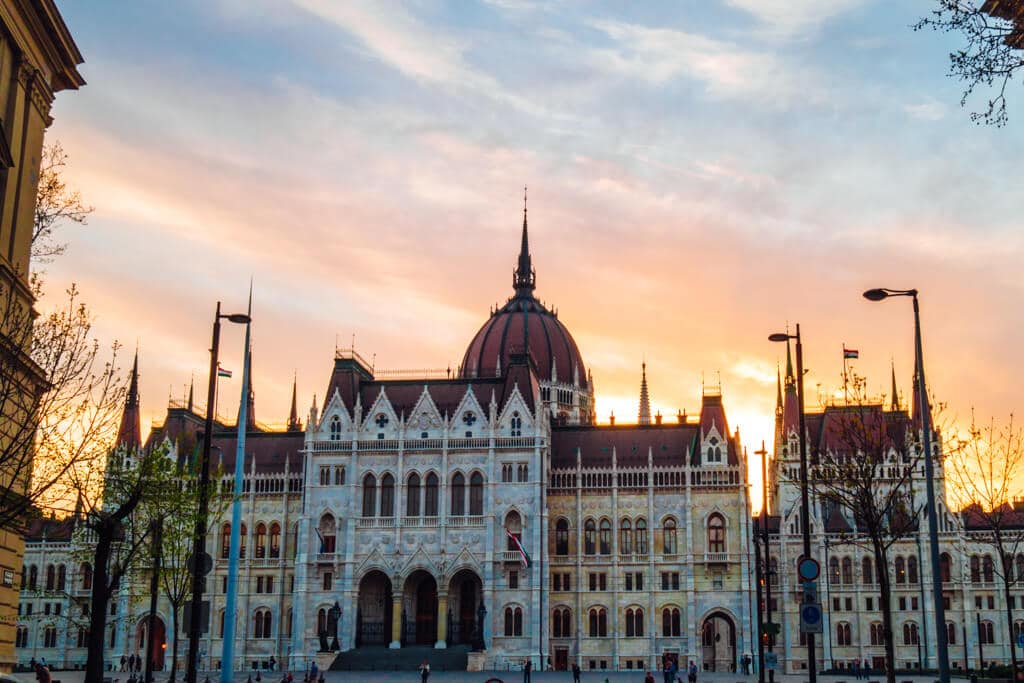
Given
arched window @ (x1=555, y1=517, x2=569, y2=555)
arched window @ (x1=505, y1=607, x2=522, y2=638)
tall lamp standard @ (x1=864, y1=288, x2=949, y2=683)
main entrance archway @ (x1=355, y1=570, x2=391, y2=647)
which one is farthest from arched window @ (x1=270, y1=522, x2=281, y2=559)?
tall lamp standard @ (x1=864, y1=288, x2=949, y2=683)

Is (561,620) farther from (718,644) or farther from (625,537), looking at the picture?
(718,644)

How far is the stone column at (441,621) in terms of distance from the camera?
8675cm

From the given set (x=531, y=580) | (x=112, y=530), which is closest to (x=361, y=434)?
(x=531, y=580)

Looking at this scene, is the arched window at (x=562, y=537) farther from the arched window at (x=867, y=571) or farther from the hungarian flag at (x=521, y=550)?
the arched window at (x=867, y=571)

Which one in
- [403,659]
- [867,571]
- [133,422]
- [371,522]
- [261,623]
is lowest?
[403,659]

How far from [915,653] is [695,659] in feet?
66.0

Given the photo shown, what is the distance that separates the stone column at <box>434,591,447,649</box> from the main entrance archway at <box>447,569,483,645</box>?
2044mm

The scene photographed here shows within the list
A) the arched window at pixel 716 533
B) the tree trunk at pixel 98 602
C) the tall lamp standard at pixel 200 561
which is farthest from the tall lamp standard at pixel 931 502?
the arched window at pixel 716 533

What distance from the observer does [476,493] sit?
9106 centimetres

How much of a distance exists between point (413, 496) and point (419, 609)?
339 inches

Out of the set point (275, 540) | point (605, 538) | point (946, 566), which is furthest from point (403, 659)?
point (946, 566)

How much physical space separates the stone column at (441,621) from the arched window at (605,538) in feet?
41.8

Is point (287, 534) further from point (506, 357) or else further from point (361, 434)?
point (506, 357)

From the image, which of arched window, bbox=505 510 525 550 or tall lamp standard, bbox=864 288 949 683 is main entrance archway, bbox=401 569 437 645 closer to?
arched window, bbox=505 510 525 550
